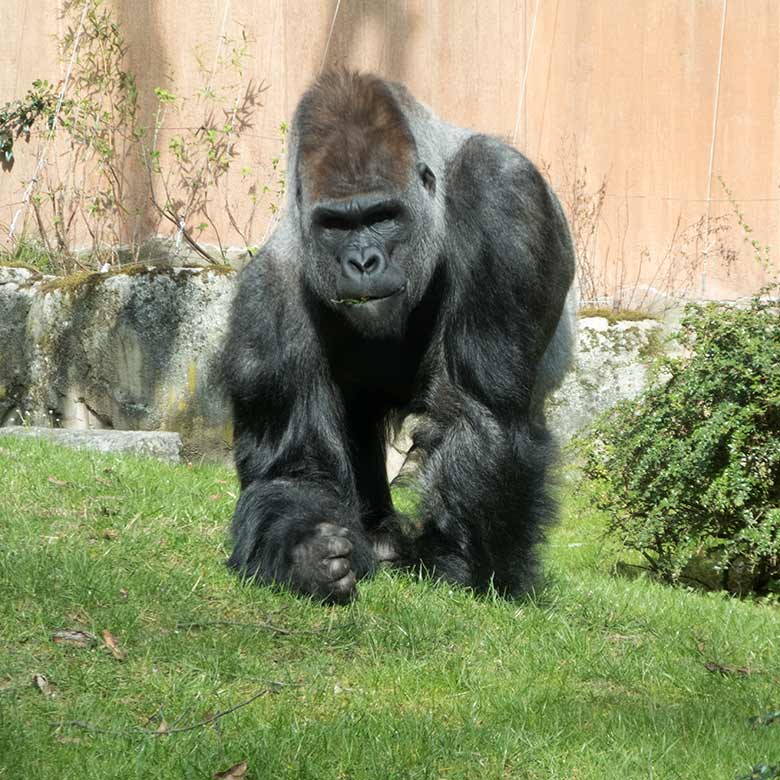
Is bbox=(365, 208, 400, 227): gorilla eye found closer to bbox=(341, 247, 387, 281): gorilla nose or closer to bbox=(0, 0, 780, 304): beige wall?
bbox=(341, 247, 387, 281): gorilla nose

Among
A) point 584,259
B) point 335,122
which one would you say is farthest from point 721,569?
point 584,259

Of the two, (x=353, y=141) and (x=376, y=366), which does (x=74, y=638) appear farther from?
(x=353, y=141)

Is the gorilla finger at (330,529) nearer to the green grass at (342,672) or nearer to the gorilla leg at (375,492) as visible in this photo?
the green grass at (342,672)

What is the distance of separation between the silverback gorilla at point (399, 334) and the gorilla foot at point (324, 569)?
56mm

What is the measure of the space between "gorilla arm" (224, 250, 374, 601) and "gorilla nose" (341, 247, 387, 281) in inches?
13.9

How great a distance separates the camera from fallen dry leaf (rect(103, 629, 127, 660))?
3.31 metres

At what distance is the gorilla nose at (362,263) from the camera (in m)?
4.14

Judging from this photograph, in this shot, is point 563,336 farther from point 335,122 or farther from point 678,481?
point 335,122

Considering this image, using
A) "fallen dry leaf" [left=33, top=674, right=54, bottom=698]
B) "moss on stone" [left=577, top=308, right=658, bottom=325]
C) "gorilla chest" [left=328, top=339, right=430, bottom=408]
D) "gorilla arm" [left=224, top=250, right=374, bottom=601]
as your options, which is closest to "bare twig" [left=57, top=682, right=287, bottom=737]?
"fallen dry leaf" [left=33, top=674, right=54, bottom=698]

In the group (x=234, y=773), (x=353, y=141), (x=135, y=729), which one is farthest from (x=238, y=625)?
(x=353, y=141)

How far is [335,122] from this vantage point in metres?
4.30

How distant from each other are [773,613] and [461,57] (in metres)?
6.05

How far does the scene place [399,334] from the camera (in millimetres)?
4293

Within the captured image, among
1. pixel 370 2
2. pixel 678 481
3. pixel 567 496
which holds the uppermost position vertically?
pixel 370 2
